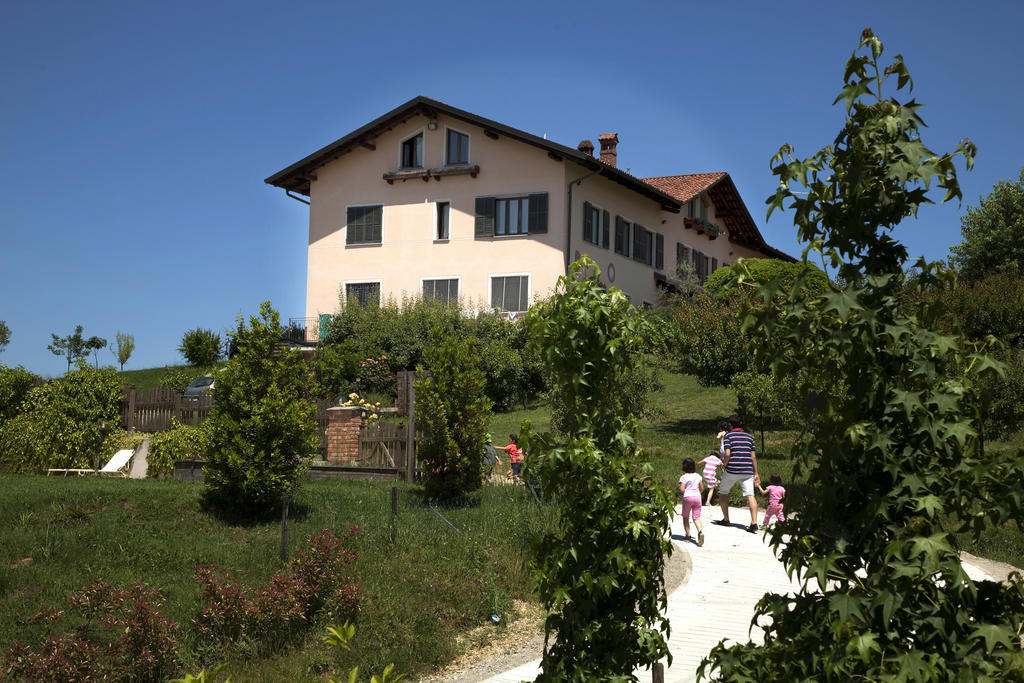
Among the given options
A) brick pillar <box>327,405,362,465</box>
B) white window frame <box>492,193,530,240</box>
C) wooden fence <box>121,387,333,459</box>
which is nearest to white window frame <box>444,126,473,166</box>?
white window frame <box>492,193,530,240</box>

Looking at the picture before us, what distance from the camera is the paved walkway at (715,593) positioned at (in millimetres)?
8787

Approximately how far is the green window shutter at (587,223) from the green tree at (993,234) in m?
17.1

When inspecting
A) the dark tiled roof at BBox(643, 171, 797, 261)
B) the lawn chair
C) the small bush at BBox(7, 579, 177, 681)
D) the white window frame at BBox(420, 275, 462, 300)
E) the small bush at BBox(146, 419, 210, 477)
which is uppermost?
A: the dark tiled roof at BBox(643, 171, 797, 261)

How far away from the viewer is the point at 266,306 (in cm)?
1391

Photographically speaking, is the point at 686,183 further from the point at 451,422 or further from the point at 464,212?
the point at 451,422

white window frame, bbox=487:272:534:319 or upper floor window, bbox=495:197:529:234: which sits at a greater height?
upper floor window, bbox=495:197:529:234

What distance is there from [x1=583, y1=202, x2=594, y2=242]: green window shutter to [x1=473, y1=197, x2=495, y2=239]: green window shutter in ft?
11.7

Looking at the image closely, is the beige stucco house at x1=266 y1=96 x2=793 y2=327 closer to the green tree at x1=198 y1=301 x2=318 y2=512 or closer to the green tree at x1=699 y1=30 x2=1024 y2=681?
the green tree at x1=198 y1=301 x2=318 y2=512

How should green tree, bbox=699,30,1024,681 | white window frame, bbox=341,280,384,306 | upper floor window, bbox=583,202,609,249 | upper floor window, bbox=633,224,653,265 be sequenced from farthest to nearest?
upper floor window, bbox=633,224,653,265 < white window frame, bbox=341,280,384,306 < upper floor window, bbox=583,202,609,249 < green tree, bbox=699,30,1024,681

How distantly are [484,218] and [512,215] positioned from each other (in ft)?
3.72

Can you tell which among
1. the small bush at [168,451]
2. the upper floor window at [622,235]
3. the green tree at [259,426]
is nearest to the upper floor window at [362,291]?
the upper floor window at [622,235]

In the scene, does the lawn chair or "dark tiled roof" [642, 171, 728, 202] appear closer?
the lawn chair

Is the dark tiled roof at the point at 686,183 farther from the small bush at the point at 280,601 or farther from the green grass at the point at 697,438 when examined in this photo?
the small bush at the point at 280,601

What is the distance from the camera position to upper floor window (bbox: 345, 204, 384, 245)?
37125 mm
